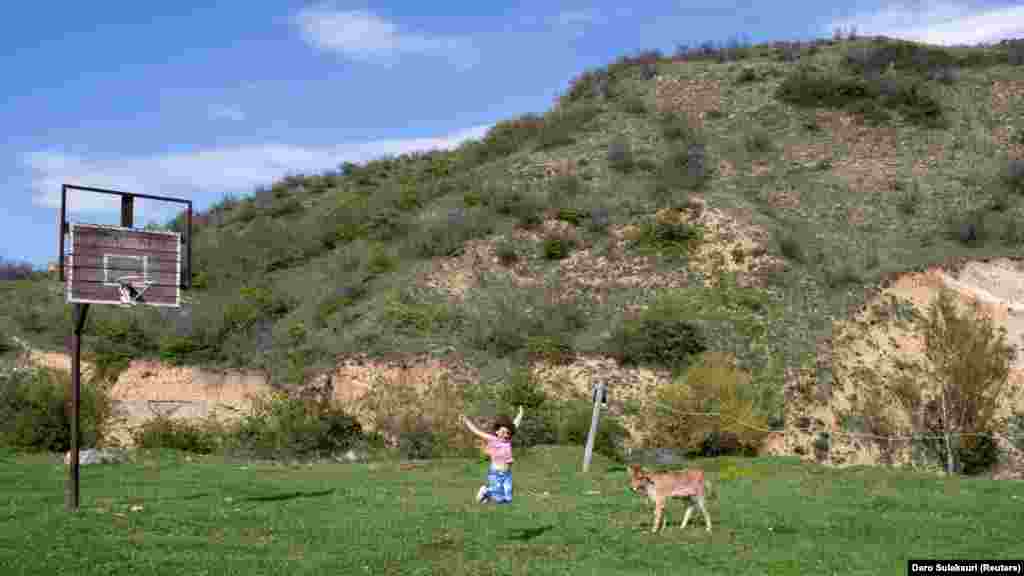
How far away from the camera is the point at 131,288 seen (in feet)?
56.0

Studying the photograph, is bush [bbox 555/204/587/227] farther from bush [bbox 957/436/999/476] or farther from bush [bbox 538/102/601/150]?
bush [bbox 957/436/999/476]

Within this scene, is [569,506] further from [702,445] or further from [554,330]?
[554,330]

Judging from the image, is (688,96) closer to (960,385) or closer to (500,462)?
(960,385)

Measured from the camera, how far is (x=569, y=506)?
1650 centimetres

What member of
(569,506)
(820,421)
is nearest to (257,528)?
(569,506)

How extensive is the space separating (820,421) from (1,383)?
25271mm

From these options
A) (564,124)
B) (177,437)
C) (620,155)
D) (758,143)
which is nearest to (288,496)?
(177,437)

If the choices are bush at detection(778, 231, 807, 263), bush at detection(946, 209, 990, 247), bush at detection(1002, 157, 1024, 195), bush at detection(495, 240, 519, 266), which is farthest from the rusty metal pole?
bush at detection(1002, 157, 1024, 195)

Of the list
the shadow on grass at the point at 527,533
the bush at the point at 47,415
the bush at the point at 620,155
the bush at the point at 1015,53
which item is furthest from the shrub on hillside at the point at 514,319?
the bush at the point at 1015,53

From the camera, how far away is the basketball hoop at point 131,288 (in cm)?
1688

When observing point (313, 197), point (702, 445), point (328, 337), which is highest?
point (313, 197)

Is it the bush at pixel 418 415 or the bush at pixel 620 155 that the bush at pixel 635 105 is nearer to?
the bush at pixel 620 155

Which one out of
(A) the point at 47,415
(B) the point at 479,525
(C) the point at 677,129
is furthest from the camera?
(C) the point at 677,129

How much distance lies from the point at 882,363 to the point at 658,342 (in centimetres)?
719
